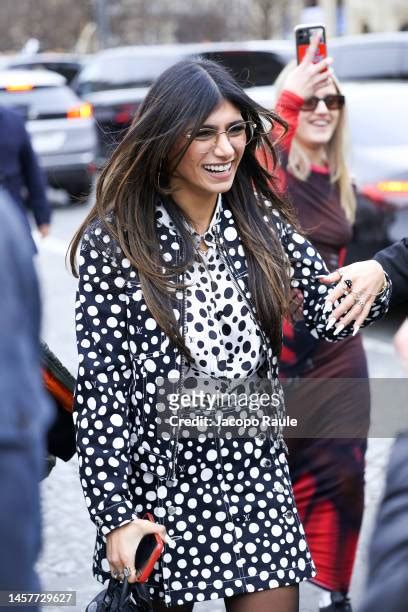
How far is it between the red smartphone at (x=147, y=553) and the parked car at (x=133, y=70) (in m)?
12.2

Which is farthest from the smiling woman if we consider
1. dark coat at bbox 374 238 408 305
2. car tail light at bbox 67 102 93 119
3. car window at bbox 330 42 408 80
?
car tail light at bbox 67 102 93 119

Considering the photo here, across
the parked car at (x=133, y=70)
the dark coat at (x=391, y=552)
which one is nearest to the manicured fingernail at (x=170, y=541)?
the dark coat at (x=391, y=552)

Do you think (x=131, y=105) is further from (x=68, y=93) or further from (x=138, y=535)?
(x=138, y=535)

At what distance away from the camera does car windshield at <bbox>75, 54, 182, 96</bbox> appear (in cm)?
1731

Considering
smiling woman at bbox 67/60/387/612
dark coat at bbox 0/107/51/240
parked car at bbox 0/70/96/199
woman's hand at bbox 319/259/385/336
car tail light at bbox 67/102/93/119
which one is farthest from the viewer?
car tail light at bbox 67/102/93/119

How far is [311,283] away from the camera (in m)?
2.98

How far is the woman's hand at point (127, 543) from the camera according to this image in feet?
8.23

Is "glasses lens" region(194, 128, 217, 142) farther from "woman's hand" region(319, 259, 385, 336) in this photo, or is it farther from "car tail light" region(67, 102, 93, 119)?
"car tail light" region(67, 102, 93, 119)

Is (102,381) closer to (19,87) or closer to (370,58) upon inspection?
(370,58)

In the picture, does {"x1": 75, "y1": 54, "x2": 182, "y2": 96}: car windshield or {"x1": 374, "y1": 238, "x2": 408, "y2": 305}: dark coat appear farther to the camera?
{"x1": 75, "y1": 54, "x2": 182, "y2": 96}: car windshield

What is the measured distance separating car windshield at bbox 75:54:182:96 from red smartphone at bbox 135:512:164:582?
15.1m

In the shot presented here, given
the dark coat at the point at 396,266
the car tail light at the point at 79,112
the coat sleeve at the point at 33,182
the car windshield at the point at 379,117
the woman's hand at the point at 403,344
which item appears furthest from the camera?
the car tail light at the point at 79,112

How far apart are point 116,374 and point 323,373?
1429 millimetres

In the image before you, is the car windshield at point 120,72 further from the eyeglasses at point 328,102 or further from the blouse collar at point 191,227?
the blouse collar at point 191,227
